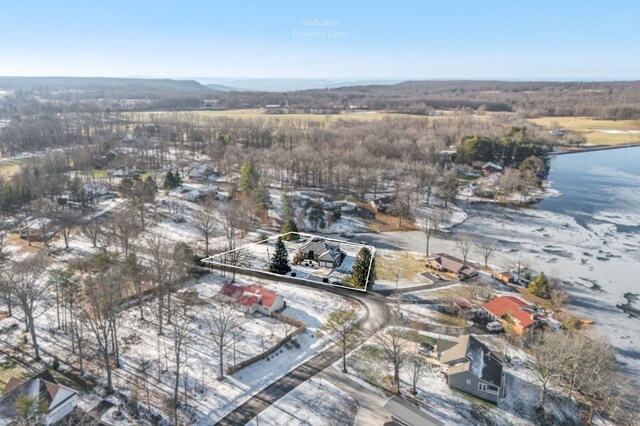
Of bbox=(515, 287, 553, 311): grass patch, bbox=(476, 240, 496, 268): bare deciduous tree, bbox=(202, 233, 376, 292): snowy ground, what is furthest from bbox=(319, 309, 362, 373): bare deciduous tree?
bbox=(476, 240, 496, 268): bare deciduous tree

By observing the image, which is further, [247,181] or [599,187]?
[599,187]

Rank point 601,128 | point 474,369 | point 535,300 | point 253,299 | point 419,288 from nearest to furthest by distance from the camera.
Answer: point 474,369
point 253,299
point 535,300
point 419,288
point 601,128

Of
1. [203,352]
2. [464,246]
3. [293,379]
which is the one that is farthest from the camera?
[464,246]

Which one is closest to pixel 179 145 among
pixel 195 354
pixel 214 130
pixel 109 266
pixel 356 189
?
pixel 214 130

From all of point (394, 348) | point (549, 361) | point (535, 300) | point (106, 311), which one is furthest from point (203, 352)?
point (535, 300)

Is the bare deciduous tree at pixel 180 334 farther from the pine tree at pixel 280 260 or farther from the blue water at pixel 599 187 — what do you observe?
the blue water at pixel 599 187

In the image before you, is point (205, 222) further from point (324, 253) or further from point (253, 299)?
point (324, 253)

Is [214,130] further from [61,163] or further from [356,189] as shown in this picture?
[356,189]
